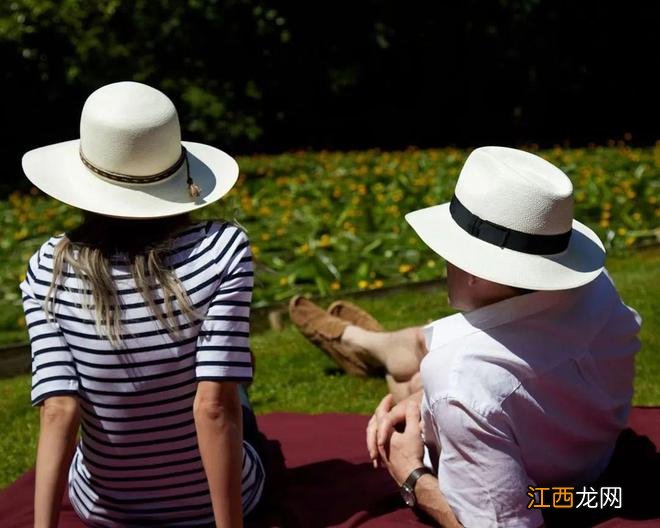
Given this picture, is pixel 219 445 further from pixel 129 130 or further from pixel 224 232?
pixel 129 130

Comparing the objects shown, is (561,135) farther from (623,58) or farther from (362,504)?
(362,504)

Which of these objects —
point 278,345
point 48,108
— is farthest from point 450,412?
point 48,108

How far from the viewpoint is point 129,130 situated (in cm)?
275

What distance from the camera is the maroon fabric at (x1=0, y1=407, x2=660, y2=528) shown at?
3287 millimetres

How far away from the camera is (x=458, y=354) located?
259 centimetres

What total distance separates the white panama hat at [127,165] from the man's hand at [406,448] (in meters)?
0.84

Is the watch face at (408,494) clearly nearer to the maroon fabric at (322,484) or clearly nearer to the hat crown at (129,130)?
the maroon fabric at (322,484)

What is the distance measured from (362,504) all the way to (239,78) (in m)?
11.9

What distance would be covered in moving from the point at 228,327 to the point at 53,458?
563mm

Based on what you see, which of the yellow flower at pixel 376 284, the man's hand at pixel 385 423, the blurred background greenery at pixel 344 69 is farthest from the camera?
the blurred background greenery at pixel 344 69

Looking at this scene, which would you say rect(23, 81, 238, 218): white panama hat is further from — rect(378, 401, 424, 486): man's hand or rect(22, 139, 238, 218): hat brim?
rect(378, 401, 424, 486): man's hand

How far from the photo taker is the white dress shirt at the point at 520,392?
2.56 metres

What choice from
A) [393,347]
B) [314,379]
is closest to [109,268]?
[393,347]

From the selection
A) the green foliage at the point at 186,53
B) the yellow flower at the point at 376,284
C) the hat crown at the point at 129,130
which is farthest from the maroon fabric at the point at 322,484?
the green foliage at the point at 186,53
